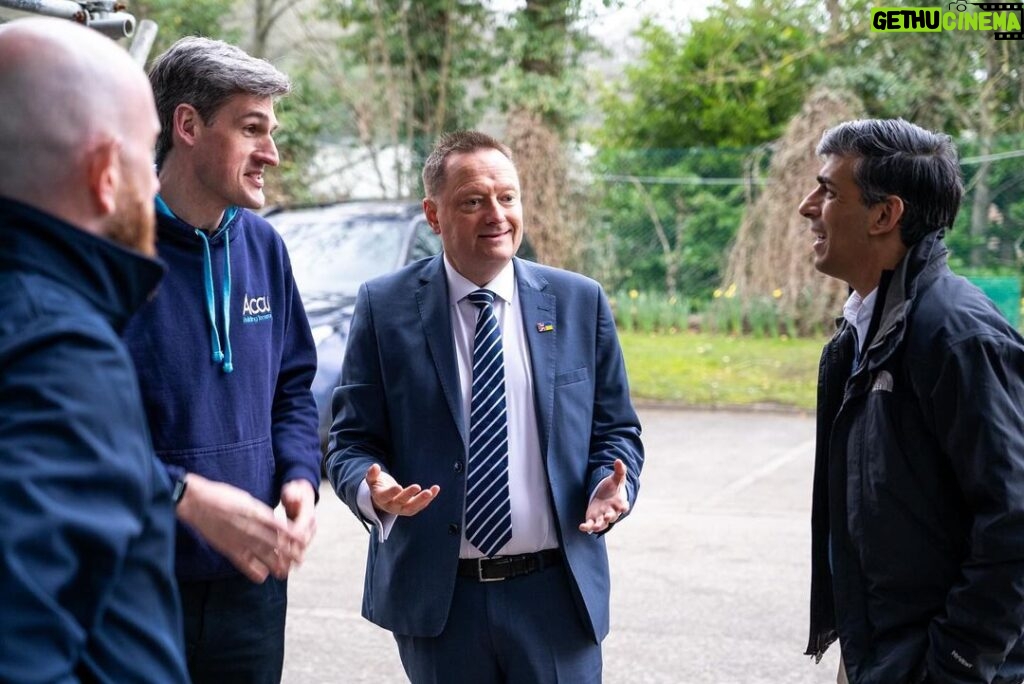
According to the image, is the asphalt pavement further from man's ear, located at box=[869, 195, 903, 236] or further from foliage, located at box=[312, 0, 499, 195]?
foliage, located at box=[312, 0, 499, 195]

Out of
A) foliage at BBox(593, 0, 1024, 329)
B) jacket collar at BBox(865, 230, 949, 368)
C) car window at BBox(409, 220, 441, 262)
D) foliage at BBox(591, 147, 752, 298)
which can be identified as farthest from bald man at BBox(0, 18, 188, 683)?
foliage at BBox(591, 147, 752, 298)

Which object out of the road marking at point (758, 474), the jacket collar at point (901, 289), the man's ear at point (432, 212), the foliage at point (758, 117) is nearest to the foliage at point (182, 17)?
the foliage at point (758, 117)

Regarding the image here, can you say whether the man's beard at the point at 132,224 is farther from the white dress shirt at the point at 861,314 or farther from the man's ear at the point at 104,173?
the white dress shirt at the point at 861,314

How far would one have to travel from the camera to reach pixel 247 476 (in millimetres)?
2686

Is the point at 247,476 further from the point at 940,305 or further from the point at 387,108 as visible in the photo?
the point at 387,108

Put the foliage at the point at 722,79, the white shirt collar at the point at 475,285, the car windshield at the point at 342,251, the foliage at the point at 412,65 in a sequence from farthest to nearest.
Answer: the foliage at the point at 722,79
the foliage at the point at 412,65
the car windshield at the point at 342,251
the white shirt collar at the point at 475,285

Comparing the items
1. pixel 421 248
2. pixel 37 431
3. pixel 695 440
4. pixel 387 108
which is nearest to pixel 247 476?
pixel 37 431

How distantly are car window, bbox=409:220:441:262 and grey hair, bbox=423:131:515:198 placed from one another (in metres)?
5.87

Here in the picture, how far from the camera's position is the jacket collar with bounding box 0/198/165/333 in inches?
57.7

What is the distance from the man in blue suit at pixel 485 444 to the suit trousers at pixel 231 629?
1.04 feet

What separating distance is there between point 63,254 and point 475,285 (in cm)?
169

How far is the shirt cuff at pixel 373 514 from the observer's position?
292cm

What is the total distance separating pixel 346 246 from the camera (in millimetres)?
9320

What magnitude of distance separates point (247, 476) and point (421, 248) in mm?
6614
